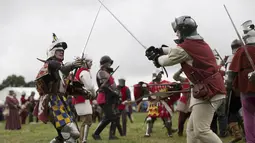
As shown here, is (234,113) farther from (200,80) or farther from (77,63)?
(77,63)

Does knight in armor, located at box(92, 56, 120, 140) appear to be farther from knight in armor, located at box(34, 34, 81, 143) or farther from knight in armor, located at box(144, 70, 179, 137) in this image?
knight in armor, located at box(34, 34, 81, 143)

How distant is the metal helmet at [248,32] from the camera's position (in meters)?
5.45

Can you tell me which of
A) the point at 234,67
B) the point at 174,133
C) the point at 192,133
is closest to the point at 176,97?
the point at 174,133

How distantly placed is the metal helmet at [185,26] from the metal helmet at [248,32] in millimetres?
1124

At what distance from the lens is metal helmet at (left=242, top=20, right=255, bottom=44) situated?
545 cm

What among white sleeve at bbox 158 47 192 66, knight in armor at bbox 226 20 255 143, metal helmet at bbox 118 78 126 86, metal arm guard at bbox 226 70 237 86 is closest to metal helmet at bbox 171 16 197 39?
white sleeve at bbox 158 47 192 66

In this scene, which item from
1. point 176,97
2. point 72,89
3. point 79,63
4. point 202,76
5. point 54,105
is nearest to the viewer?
point 202,76

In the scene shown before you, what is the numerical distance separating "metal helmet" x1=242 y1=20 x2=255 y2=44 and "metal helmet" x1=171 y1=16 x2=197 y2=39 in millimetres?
1124

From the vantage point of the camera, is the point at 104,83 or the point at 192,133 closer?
the point at 192,133

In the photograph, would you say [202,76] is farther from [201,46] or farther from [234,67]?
[234,67]

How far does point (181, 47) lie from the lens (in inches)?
182

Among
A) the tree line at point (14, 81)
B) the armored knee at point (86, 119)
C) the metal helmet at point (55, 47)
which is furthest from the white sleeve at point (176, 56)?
the tree line at point (14, 81)

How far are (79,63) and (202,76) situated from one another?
166 cm

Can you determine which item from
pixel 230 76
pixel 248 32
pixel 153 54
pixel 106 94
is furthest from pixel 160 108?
pixel 153 54
